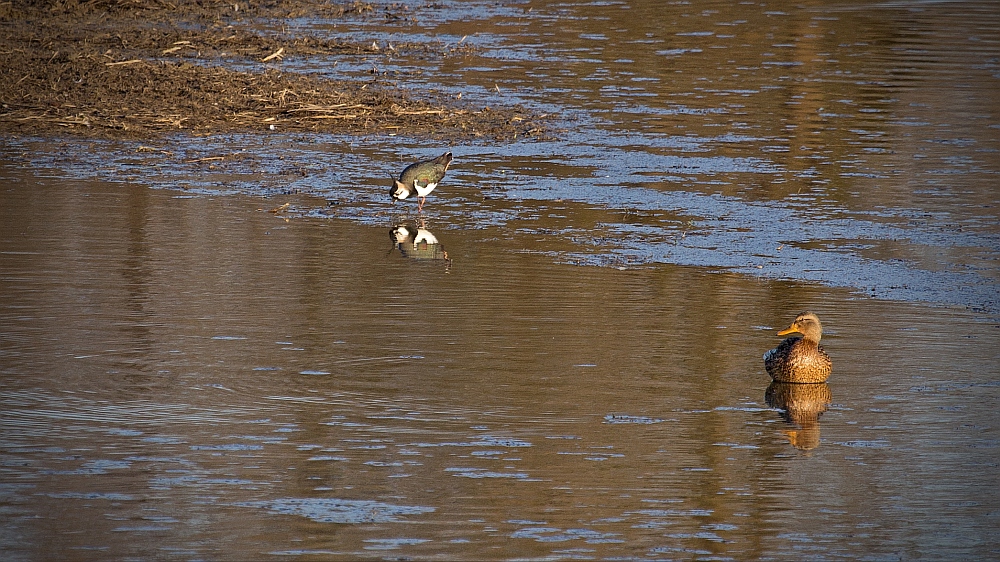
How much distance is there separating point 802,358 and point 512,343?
73.3 inches

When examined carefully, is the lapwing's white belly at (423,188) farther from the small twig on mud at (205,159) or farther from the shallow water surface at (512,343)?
the small twig on mud at (205,159)

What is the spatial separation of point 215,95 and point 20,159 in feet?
10.5

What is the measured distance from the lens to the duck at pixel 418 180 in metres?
11.7

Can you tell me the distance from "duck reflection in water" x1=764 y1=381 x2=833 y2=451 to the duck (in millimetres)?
4821

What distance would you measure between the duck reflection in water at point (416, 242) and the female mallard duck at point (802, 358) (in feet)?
11.0

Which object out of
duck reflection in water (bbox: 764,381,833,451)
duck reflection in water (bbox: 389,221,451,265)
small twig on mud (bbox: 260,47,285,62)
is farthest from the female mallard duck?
small twig on mud (bbox: 260,47,285,62)

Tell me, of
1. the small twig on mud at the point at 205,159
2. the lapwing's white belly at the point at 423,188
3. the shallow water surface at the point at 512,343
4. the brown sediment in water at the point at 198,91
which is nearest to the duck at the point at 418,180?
the lapwing's white belly at the point at 423,188

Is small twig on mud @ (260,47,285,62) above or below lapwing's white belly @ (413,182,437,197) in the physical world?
above

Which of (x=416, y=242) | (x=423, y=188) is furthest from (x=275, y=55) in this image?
(x=416, y=242)

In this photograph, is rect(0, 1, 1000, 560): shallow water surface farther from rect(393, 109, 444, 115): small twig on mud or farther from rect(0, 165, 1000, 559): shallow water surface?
rect(393, 109, 444, 115): small twig on mud

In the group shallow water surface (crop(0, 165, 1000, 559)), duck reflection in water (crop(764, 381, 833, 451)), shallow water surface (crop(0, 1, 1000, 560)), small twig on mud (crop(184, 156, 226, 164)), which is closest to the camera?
shallow water surface (crop(0, 165, 1000, 559))

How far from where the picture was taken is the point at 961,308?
29.5ft

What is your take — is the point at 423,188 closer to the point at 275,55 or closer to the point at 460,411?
the point at 460,411

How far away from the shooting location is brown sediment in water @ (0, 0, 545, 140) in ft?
48.9
